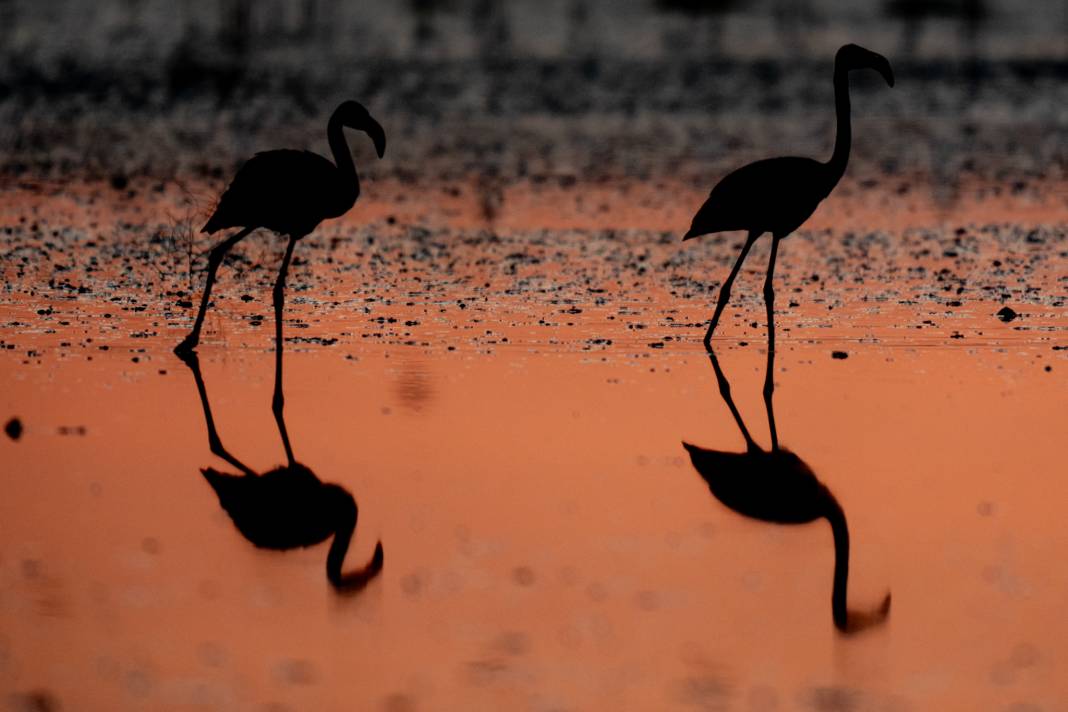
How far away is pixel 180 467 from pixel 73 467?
38cm

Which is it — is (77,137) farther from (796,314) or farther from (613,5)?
(613,5)

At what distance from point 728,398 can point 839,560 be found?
2543 millimetres

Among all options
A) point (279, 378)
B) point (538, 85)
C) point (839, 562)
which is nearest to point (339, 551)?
point (839, 562)

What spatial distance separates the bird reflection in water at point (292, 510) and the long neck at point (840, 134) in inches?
151

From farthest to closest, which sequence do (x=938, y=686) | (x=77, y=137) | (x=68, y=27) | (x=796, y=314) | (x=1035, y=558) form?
(x=68, y=27)
(x=77, y=137)
(x=796, y=314)
(x=1035, y=558)
(x=938, y=686)

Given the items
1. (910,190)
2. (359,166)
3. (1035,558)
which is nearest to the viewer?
(1035,558)

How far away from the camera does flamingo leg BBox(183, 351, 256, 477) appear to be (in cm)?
A: 711

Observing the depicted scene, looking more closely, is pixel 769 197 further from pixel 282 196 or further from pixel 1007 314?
pixel 282 196

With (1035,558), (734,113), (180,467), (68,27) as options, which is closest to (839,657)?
(1035,558)

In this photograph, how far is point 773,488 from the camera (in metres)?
6.88

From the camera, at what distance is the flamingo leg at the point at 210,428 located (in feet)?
23.3

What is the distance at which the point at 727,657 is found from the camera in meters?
5.00

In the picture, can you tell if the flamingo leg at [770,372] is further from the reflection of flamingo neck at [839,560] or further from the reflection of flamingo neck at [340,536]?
the reflection of flamingo neck at [340,536]

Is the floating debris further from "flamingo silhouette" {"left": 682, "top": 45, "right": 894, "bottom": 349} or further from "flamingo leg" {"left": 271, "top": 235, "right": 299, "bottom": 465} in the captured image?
"flamingo silhouette" {"left": 682, "top": 45, "right": 894, "bottom": 349}
